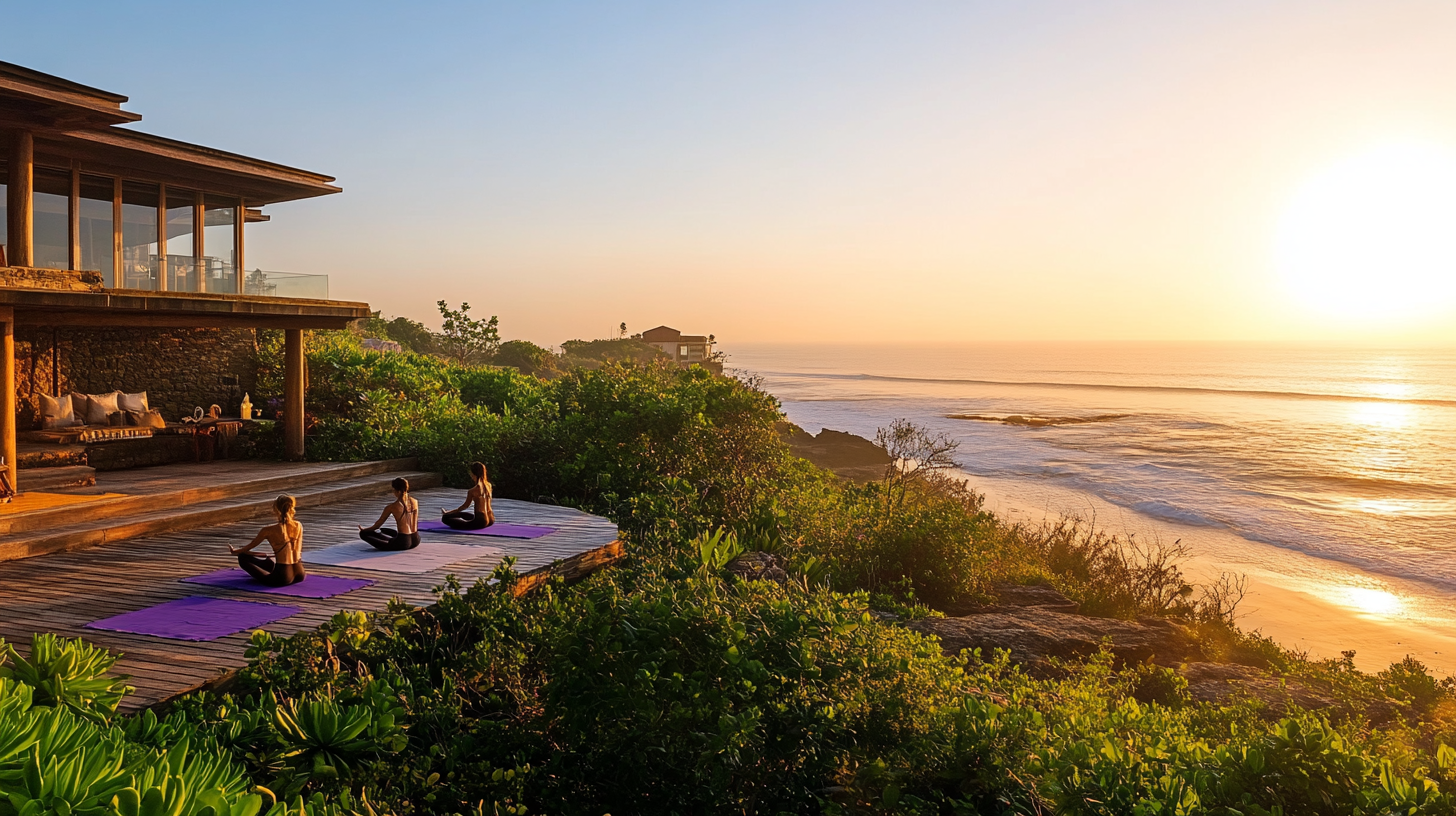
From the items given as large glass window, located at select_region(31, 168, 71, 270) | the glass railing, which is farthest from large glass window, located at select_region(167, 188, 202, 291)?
the glass railing

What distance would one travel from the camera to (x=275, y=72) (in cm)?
2092

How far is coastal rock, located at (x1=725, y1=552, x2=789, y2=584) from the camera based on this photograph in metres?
8.88

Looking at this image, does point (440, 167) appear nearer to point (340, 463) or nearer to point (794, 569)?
point (340, 463)

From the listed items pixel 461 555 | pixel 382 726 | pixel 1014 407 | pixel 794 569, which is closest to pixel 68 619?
pixel 461 555

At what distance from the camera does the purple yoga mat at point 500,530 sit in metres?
9.62

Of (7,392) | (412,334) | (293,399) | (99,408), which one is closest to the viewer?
(7,392)

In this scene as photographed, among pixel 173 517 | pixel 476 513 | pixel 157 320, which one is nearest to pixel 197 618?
pixel 476 513

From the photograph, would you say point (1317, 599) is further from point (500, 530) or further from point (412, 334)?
point (412, 334)

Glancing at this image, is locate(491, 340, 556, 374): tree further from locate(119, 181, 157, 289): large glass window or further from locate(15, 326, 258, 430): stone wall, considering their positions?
locate(15, 326, 258, 430): stone wall

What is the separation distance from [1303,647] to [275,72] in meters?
24.4

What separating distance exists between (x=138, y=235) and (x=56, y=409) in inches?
196

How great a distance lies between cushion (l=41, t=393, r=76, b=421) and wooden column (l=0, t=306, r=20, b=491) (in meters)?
3.24

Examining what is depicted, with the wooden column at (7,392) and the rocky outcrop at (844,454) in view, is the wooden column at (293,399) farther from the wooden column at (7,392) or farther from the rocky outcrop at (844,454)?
the rocky outcrop at (844,454)

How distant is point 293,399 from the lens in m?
13.5
